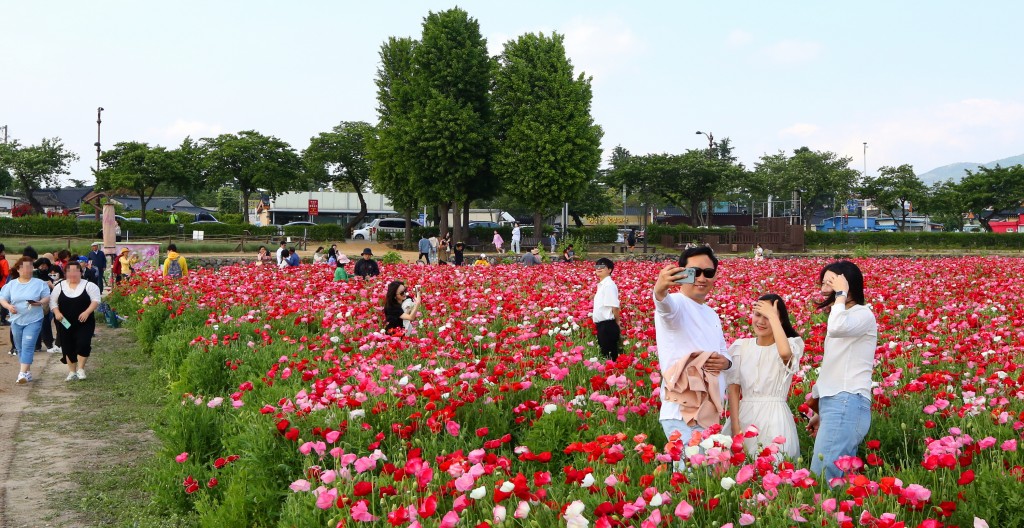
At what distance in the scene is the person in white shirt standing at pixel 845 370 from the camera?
15.1 ft

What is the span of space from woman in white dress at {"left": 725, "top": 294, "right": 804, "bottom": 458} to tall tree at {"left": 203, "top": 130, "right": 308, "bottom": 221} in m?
55.4

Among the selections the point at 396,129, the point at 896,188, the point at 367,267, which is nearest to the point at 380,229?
the point at 396,129

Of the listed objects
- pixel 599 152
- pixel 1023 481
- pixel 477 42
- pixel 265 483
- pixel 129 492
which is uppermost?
pixel 477 42

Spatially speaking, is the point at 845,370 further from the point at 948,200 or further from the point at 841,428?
the point at 948,200

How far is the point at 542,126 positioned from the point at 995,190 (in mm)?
41338

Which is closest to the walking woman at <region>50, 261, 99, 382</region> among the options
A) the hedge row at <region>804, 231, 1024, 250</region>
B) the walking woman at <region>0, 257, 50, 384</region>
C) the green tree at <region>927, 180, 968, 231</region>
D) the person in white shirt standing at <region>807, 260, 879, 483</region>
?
the walking woman at <region>0, 257, 50, 384</region>

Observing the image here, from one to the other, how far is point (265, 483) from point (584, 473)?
7.35ft

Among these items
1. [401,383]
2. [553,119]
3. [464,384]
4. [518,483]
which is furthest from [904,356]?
[553,119]

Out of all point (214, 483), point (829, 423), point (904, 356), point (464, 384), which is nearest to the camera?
point (829, 423)

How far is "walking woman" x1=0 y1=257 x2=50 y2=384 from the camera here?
10820 millimetres

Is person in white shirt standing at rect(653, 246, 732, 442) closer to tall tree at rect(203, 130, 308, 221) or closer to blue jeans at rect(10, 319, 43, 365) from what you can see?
blue jeans at rect(10, 319, 43, 365)

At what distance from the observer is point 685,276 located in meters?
4.15

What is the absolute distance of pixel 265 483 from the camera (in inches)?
205

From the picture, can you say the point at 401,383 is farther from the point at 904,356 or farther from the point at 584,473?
the point at 904,356
